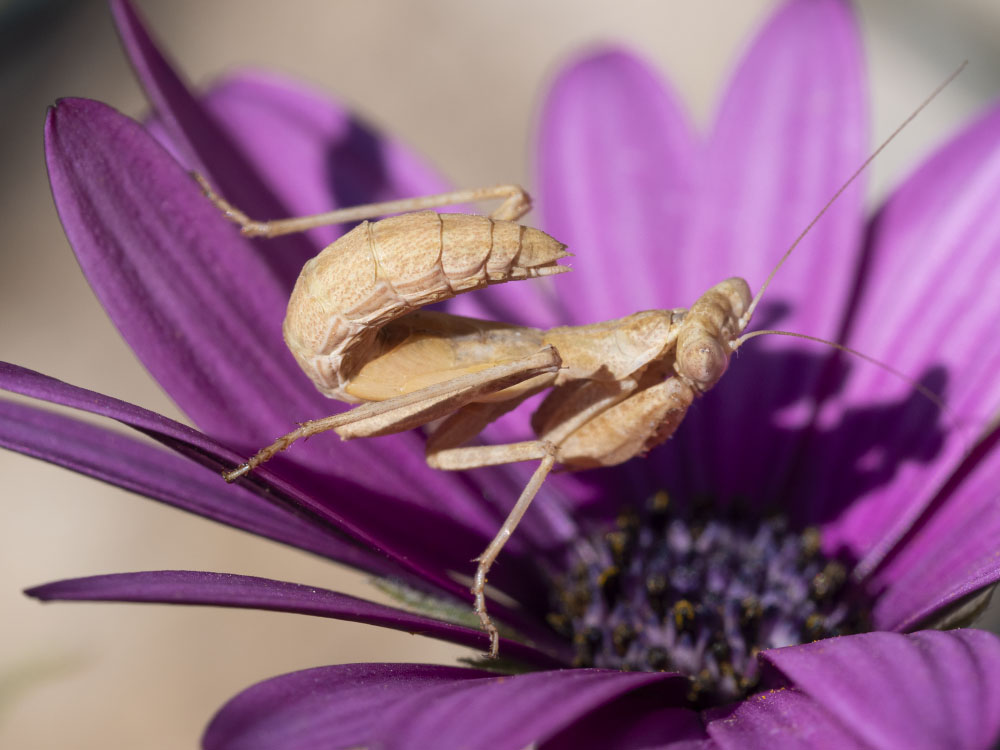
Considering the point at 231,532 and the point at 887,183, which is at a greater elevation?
the point at 887,183

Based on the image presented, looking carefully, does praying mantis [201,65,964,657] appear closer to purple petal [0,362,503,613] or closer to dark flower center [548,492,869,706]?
purple petal [0,362,503,613]

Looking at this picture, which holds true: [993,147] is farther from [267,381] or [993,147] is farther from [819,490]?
[267,381]

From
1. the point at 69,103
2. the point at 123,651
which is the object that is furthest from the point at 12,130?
the point at 69,103

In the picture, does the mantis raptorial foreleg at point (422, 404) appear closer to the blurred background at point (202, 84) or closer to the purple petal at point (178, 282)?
the purple petal at point (178, 282)

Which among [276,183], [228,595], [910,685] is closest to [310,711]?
[228,595]

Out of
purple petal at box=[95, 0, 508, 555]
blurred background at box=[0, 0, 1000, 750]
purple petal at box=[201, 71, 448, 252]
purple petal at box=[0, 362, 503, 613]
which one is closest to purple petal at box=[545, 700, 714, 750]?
purple petal at box=[0, 362, 503, 613]
